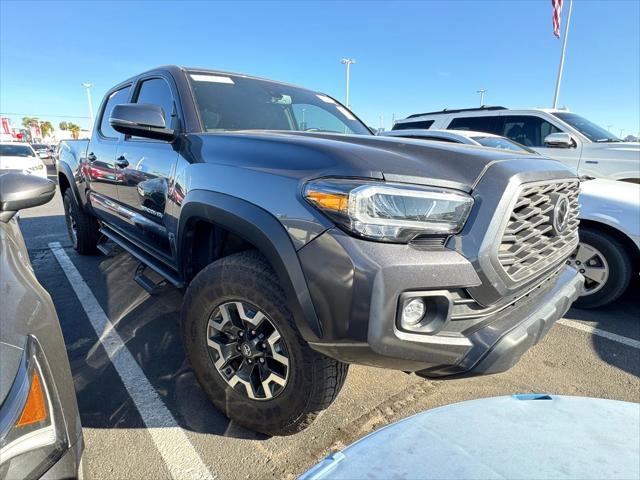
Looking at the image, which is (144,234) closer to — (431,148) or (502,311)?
(431,148)

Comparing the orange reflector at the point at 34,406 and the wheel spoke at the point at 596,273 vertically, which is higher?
the orange reflector at the point at 34,406

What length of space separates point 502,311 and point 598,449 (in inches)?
25.6

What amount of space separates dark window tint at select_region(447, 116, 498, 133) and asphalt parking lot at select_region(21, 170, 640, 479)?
A: 441cm

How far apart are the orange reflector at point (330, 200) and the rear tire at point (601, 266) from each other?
3.19 m

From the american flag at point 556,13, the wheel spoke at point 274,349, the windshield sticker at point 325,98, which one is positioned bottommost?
the wheel spoke at point 274,349

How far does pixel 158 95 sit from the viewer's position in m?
2.90

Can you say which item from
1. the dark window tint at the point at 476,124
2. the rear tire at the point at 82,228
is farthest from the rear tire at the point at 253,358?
the dark window tint at the point at 476,124

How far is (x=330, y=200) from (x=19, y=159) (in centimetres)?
1382

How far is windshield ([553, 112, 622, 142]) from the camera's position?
629 centimetres

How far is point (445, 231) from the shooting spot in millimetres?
1448

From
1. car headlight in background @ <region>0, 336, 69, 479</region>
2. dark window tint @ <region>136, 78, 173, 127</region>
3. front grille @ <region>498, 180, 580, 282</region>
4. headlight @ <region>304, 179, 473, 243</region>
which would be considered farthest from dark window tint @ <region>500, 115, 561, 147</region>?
car headlight in background @ <region>0, 336, 69, 479</region>

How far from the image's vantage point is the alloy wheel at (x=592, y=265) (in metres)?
3.48

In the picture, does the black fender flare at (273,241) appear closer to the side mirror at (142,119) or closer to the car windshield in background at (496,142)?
the side mirror at (142,119)

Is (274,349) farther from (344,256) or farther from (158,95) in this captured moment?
(158,95)
